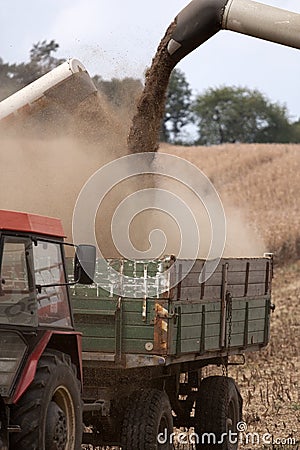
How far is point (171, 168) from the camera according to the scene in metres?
11.5

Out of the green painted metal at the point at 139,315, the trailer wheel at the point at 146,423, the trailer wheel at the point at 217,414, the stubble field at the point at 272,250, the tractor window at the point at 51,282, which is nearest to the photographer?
the tractor window at the point at 51,282

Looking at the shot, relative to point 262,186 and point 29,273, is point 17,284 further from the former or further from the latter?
point 262,186

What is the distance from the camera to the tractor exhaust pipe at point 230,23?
9.63 meters

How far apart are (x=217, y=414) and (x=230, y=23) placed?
12.4 feet

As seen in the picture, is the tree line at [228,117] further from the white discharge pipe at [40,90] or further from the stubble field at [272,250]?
the white discharge pipe at [40,90]

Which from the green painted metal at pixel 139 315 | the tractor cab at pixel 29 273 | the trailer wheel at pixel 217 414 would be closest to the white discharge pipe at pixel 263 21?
the green painted metal at pixel 139 315

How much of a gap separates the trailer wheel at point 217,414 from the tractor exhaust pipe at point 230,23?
3.28 m

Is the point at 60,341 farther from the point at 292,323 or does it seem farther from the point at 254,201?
the point at 254,201

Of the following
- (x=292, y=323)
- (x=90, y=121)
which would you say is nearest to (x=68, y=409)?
(x=90, y=121)

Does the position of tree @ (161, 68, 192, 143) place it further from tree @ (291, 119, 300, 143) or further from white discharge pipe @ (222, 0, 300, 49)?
white discharge pipe @ (222, 0, 300, 49)

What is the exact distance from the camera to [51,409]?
614 centimetres

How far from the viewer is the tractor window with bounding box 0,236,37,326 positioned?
20.2 ft

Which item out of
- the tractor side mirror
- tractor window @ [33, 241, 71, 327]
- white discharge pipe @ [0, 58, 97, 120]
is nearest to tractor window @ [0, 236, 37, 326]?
tractor window @ [33, 241, 71, 327]

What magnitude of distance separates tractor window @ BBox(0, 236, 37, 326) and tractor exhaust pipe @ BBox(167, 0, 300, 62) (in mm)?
4261
